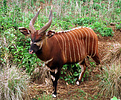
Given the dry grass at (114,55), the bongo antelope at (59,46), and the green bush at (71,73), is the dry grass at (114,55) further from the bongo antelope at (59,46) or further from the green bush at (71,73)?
the green bush at (71,73)

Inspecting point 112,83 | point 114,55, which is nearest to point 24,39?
point 114,55

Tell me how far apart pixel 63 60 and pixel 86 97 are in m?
1.01

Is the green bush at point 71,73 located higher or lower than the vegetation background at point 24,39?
lower

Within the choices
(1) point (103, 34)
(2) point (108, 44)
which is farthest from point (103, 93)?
(1) point (103, 34)

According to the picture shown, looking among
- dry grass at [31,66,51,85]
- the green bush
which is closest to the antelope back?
the green bush

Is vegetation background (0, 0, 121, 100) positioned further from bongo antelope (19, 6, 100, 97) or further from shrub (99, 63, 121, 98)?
bongo antelope (19, 6, 100, 97)

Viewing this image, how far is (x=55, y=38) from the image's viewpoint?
429cm

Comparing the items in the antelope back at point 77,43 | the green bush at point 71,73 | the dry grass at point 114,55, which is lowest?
the green bush at point 71,73

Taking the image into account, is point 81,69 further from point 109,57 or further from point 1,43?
point 1,43

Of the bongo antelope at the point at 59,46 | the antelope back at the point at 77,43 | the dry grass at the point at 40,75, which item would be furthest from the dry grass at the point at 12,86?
the antelope back at the point at 77,43

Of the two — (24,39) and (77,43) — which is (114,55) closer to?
(77,43)

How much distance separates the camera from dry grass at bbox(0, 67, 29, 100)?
3.60m

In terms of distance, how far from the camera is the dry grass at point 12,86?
3602mm

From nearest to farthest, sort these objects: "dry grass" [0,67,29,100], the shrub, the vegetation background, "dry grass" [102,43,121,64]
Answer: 1. "dry grass" [0,67,29,100]
2. the vegetation background
3. the shrub
4. "dry grass" [102,43,121,64]
